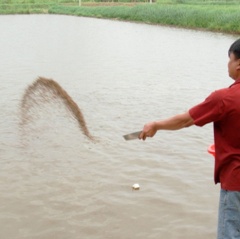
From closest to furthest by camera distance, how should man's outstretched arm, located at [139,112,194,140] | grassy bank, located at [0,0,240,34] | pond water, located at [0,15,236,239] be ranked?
1. man's outstretched arm, located at [139,112,194,140]
2. pond water, located at [0,15,236,239]
3. grassy bank, located at [0,0,240,34]

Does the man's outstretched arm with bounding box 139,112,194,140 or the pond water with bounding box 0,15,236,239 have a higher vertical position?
the man's outstretched arm with bounding box 139,112,194,140

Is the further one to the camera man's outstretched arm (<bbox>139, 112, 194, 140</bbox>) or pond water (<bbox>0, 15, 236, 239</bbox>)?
pond water (<bbox>0, 15, 236, 239</bbox>)

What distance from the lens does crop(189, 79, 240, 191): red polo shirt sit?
242 centimetres

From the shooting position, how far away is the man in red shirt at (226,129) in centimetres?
242

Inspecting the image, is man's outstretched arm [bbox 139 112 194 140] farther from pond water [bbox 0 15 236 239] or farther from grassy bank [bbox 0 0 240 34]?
grassy bank [bbox 0 0 240 34]

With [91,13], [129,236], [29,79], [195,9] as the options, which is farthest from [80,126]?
[91,13]

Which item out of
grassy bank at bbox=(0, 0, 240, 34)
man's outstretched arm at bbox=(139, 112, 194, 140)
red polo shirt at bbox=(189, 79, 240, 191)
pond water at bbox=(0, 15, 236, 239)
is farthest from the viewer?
grassy bank at bbox=(0, 0, 240, 34)

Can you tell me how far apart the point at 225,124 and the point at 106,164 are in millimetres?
3063

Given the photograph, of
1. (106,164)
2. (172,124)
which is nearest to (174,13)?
(106,164)

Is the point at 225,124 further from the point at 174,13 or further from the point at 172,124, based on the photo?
the point at 174,13

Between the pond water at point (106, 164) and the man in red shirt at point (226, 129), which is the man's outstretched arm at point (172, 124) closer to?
the man in red shirt at point (226, 129)

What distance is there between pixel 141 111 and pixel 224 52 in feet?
31.6

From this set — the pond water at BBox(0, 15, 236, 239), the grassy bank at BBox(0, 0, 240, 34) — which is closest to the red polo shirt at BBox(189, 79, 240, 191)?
the pond water at BBox(0, 15, 236, 239)

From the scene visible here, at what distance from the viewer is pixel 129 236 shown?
3799 mm
